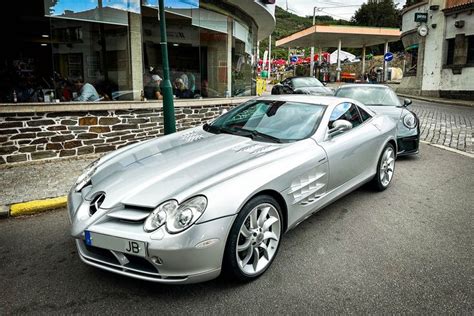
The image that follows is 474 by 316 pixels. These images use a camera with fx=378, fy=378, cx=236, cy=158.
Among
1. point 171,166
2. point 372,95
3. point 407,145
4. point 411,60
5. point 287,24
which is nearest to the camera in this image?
point 171,166

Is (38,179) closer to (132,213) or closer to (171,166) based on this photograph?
(171,166)

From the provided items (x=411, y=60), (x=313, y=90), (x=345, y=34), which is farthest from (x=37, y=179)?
(x=345, y=34)

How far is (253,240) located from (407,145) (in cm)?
520

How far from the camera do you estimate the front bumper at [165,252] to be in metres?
2.51

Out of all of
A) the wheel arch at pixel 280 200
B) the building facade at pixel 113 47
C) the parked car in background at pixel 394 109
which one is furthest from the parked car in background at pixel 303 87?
the wheel arch at pixel 280 200

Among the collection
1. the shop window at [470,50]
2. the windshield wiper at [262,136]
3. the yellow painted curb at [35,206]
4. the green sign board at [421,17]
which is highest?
the green sign board at [421,17]

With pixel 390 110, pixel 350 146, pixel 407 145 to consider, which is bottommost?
pixel 407 145

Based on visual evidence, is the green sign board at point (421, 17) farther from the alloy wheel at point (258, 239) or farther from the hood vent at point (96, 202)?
the hood vent at point (96, 202)

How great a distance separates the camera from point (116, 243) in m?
2.59

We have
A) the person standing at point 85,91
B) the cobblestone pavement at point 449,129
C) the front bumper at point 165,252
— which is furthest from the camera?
the cobblestone pavement at point 449,129

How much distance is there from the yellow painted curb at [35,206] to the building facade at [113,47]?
3162 millimetres

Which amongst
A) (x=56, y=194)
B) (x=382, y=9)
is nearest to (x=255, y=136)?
(x=56, y=194)

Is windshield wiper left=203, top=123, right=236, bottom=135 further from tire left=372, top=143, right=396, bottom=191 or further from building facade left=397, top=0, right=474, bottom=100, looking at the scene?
building facade left=397, top=0, right=474, bottom=100

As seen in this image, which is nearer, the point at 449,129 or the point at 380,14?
the point at 449,129
